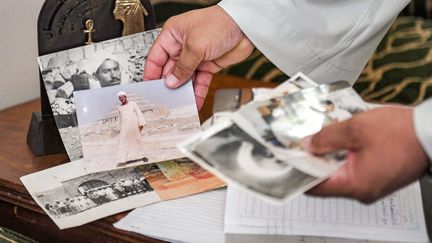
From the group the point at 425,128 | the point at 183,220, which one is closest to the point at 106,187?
the point at 183,220

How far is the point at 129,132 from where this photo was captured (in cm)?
93

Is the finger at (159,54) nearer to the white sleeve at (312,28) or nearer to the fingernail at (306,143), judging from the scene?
the white sleeve at (312,28)

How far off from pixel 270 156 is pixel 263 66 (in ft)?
3.25

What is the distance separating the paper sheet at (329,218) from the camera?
80 centimetres

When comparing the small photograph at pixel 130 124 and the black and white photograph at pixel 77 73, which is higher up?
the black and white photograph at pixel 77 73

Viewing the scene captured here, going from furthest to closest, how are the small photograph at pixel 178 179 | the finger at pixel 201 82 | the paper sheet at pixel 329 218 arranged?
1. the finger at pixel 201 82
2. the small photograph at pixel 178 179
3. the paper sheet at pixel 329 218

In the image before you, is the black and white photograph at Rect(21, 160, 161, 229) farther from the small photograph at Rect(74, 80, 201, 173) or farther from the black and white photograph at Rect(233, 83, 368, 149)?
the black and white photograph at Rect(233, 83, 368, 149)

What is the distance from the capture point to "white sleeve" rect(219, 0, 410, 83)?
97 centimetres

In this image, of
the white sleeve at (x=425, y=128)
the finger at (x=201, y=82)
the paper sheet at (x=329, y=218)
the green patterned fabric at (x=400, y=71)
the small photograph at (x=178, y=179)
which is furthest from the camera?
the green patterned fabric at (x=400, y=71)

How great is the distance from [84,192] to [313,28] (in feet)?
1.40

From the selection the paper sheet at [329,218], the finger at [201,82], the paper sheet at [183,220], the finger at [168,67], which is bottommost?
the paper sheet at [329,218]

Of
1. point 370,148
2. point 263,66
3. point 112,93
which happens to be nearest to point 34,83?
point 112,93

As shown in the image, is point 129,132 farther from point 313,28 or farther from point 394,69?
point 394,69

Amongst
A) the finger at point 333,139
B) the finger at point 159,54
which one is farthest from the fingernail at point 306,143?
the finger at point 159,54
